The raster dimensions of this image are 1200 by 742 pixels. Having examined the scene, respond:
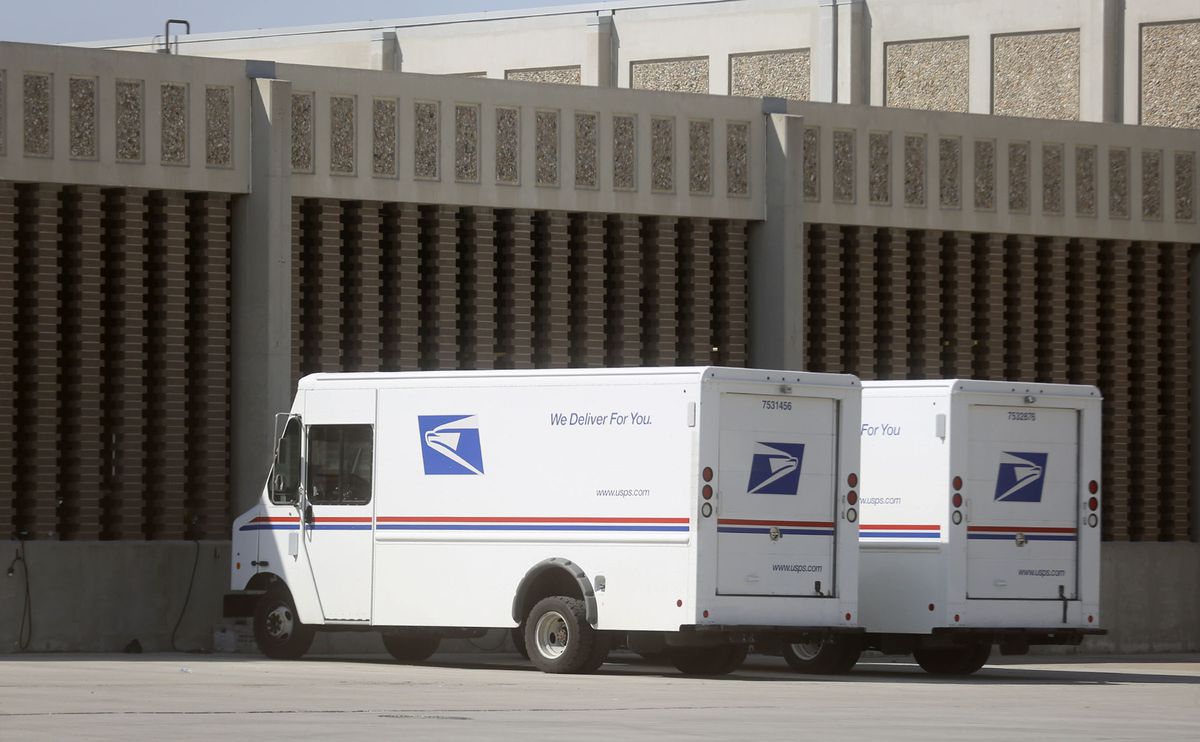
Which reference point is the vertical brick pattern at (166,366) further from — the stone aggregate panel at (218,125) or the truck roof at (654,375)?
the truck roof at (654,375)

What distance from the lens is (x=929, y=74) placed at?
37.7 meters

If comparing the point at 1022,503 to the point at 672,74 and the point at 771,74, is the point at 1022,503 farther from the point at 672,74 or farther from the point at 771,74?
the point at 672,74

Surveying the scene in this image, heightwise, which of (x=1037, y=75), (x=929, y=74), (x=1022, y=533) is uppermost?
(x=929, y=74)

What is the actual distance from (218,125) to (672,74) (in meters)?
16.3

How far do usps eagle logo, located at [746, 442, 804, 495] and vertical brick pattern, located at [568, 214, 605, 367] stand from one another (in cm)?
660

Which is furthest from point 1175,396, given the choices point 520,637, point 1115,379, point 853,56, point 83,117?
point 83,117

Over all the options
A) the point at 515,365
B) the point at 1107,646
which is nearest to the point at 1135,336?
the point at 1107,646

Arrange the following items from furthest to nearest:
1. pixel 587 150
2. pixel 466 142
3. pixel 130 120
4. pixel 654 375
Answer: pixel 587 150 → pixel 466 142 → pixel 130 120 → pixel 654 375

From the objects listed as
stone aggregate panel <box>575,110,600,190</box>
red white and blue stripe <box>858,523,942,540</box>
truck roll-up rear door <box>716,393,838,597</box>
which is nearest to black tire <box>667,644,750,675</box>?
truck roll-up rear door <box>716,393,838,597</box>

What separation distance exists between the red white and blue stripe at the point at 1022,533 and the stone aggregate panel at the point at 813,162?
7.05 meters

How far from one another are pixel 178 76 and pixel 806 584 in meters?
8.44

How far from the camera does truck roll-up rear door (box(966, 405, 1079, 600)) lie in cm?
2158

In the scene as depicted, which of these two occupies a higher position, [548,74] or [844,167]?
[548,74]

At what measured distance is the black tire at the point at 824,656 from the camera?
72.1ft
